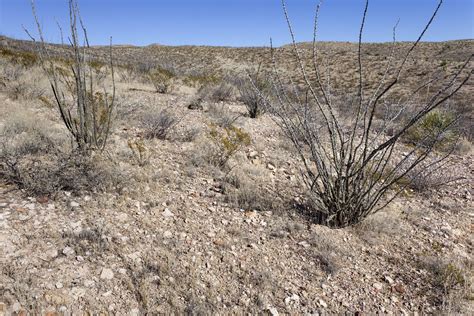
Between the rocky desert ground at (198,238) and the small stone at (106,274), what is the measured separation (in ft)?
0.04

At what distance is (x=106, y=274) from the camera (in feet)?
7.69

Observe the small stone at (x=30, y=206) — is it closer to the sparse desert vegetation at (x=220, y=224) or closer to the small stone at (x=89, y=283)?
the sparse desert vegetation at (x=220, y=224)

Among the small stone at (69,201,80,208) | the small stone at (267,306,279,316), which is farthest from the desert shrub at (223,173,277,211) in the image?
the small stone at (69,201,80,208)

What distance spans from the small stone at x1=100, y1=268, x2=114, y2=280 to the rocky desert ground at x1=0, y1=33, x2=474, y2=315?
12mm

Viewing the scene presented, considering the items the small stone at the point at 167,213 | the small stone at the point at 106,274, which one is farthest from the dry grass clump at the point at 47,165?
the small stone at the point at 106,274

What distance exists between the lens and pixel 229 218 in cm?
323

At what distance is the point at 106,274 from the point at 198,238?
2.57 feet

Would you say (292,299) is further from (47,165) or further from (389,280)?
(47,165)

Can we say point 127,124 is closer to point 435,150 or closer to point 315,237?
point 315,237

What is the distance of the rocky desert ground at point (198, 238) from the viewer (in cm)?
227

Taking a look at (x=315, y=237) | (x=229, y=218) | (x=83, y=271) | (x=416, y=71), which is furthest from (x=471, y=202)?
(x=416, y=71)

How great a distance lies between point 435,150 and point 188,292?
603cm

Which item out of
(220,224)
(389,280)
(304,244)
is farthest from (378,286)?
(220,224)

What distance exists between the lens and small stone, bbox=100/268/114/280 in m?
2.32
